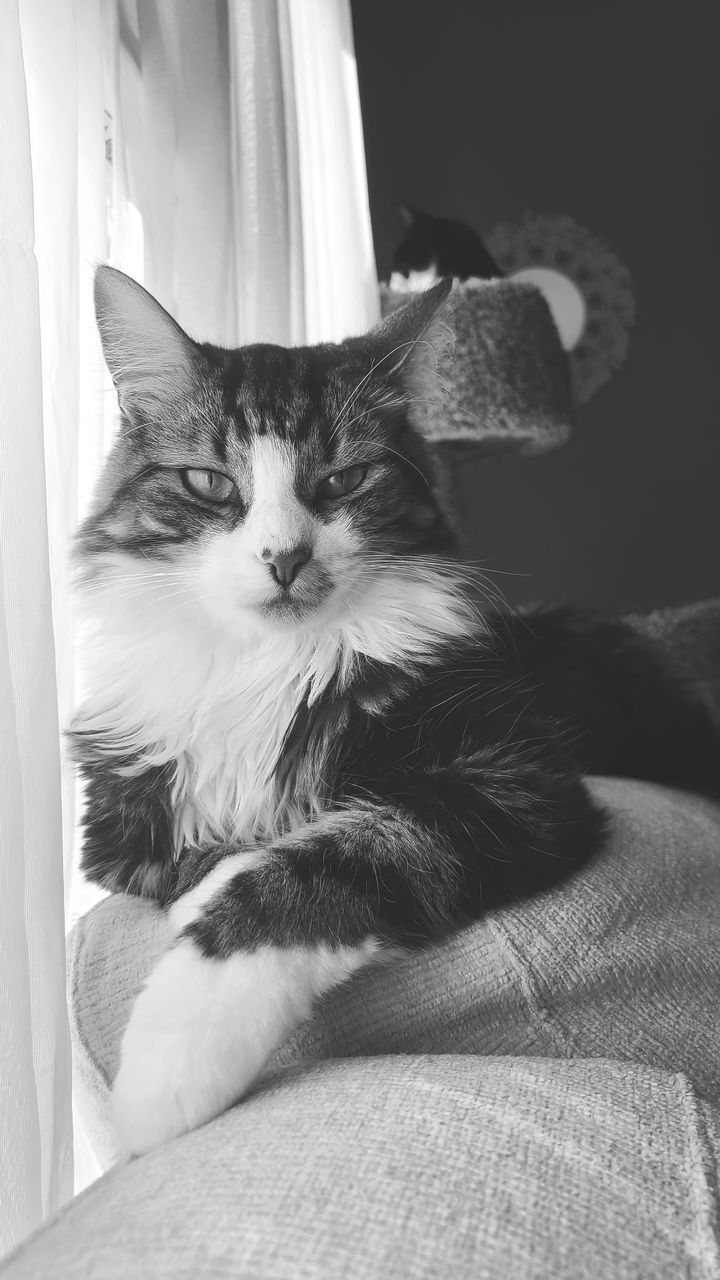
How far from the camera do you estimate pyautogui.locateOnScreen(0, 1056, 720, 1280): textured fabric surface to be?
0.46 meters

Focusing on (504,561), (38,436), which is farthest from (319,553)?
(504,561)

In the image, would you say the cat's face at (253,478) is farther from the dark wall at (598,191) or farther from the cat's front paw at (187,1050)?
the dark wall at (598,191)

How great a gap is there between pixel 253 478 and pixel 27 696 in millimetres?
364

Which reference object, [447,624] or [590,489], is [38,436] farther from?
[590,489]

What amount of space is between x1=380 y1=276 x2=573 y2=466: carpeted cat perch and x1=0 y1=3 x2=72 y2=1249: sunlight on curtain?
119 cm

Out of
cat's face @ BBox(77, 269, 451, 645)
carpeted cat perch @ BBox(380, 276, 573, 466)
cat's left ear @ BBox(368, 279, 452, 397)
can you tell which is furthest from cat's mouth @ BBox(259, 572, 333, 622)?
carpeted cat perch @ BBox(380, 276, 573, 466)

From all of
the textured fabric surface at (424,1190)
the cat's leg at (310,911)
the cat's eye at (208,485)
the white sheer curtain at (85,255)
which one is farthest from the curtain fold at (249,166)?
the textured fabric surface at (424,1190)

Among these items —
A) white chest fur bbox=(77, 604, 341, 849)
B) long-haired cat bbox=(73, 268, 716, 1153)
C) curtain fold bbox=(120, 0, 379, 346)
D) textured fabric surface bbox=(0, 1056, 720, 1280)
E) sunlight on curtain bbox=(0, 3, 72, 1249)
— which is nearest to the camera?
textured fabric surface bbox=(0, 1056, 720, 1280)

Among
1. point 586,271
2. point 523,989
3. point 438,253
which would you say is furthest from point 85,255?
point 586,271

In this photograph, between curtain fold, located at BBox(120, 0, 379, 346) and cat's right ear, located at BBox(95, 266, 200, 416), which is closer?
cat's right ear, located at BBox(95, 266, 200, 416)

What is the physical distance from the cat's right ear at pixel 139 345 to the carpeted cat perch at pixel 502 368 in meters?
0.91

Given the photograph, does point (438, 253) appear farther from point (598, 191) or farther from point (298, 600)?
point (298, 600)

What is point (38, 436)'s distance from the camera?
924 mm

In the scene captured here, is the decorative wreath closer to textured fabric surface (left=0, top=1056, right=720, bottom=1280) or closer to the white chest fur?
the white chest fur
